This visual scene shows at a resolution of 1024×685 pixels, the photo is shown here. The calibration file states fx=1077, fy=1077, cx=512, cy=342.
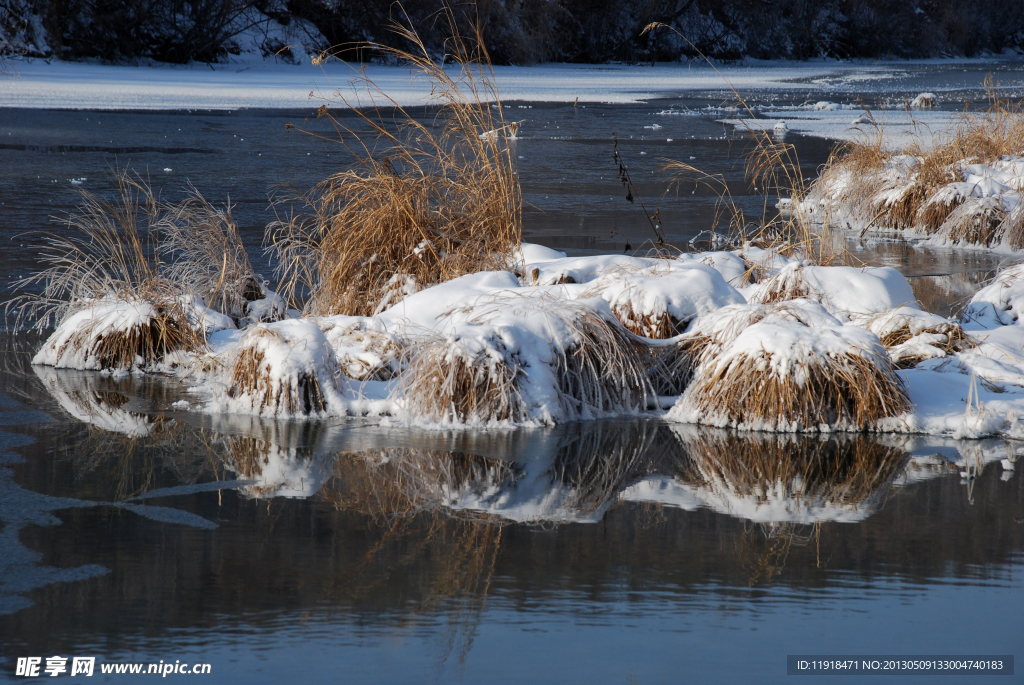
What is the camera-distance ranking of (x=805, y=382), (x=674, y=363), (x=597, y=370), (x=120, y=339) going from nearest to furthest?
(x=805, y=382) → (x=597, y=370) → (x=674, y=363) → (x=120, y=339)

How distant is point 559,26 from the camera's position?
147 ft

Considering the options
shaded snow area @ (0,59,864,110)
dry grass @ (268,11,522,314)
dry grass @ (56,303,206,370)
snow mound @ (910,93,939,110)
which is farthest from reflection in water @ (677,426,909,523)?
snow mound @ (910,93,939,110)

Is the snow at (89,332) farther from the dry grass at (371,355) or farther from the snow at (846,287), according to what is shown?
the snow at (846,287)

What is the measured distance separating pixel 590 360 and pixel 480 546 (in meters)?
1.52

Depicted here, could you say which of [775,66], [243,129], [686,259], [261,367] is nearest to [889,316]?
[686,259]

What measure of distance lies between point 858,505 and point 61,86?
23463 millimetres

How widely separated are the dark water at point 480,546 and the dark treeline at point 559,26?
66.9 ft

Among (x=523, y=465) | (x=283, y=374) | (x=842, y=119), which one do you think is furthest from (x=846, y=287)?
(x=842, y=119)

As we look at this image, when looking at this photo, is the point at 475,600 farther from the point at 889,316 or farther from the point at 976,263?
the point at 976,263

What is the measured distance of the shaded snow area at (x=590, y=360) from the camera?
4.50m

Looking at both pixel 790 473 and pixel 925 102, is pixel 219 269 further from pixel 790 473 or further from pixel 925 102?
pixel 925 102

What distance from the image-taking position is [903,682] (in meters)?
2.57

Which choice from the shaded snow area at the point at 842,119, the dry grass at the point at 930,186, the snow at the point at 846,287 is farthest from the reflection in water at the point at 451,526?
the shaded snow area at the point at 842,119

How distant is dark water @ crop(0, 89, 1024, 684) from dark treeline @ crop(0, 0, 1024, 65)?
20404 millimetres
